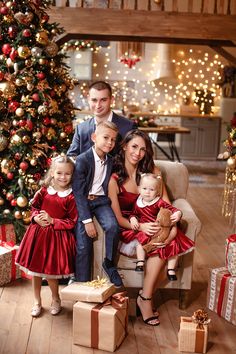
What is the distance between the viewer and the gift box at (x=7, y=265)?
3.53 metres

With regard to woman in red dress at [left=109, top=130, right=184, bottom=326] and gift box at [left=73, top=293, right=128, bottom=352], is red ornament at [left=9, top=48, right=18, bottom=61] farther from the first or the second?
gift box at [left=73, top=293, right=128, bottom=352]

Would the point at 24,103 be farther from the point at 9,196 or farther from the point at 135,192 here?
the point at 135,192

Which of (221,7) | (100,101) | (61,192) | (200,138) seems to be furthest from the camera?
(200,138)

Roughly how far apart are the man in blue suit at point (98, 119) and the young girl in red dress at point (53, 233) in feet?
1.50

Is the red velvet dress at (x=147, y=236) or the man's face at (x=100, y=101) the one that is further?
the man's face at (x=100, y=101)

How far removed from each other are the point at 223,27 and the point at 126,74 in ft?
12.1

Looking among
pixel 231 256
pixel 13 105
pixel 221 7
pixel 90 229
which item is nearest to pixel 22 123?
pixel 13 105

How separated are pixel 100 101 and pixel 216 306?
161 cm

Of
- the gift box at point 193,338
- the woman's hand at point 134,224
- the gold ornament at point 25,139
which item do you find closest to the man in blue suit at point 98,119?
the gold ornament at point 25,139

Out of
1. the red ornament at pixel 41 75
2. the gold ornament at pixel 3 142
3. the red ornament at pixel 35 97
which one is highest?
the red ornament at pixel 41 75

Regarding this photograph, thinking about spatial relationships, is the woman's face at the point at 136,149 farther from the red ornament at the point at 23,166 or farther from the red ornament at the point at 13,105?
the red ornament at the point at 13,105

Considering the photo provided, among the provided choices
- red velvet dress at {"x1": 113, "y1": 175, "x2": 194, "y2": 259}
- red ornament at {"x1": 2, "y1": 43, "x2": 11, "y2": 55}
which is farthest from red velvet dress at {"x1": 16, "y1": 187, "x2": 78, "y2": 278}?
red ornament at {"x1": 2, "y1": 43, "x2": 11, "y2": 55}

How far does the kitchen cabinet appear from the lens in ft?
31.6

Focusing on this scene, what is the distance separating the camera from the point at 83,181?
303 cm
